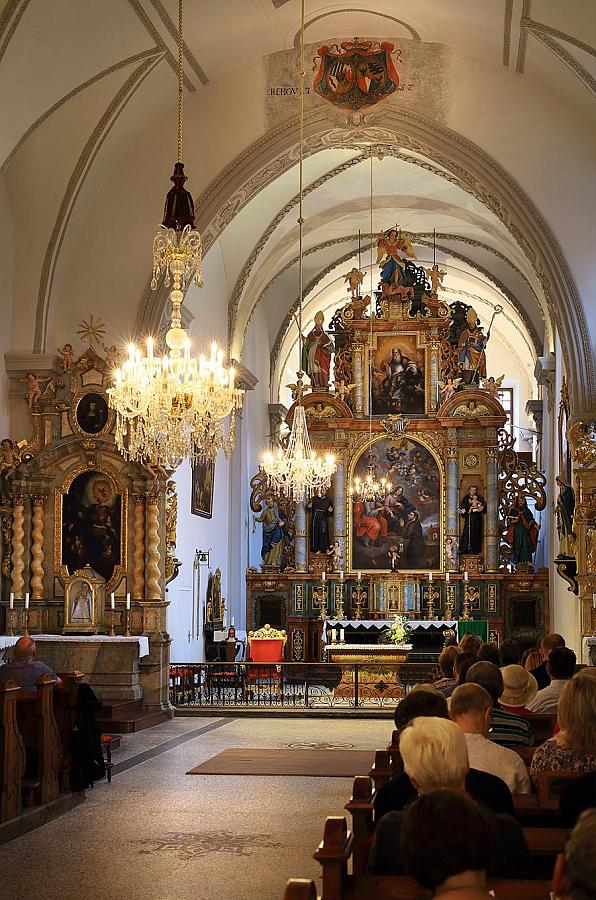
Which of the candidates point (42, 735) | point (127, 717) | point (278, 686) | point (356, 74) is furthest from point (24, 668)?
point (356, 74)

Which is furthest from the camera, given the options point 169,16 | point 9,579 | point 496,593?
point 496,593

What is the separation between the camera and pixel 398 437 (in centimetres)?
2314

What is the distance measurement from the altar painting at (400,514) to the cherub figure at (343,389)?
1124 millimetres

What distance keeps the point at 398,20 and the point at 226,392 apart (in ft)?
20.0

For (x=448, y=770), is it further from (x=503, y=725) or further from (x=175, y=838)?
(x=175, y=838)

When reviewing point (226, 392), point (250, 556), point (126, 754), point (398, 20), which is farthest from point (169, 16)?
point (250, 556)

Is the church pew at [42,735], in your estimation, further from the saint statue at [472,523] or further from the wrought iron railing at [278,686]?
the saint statue at [472,523]

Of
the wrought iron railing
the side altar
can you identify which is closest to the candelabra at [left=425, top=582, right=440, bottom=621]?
the side altar

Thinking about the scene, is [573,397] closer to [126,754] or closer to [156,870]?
[126,754]

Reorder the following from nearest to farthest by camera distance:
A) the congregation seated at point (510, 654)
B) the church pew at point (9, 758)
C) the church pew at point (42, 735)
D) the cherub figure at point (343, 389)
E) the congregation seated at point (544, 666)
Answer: the church pew at point (9, 758) → the church pew at point (42, 735) → the congregation seated at point (544, 666) → the congregation seated at point (510, 654) → the cherub figure at point (343, 389)

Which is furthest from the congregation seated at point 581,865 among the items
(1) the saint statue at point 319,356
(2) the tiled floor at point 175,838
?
(1) the saint statue at point 319,356

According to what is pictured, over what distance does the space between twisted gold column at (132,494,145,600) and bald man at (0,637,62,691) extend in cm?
529

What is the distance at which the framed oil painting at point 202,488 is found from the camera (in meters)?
18.8

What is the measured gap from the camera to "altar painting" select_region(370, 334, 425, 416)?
23.6 m
